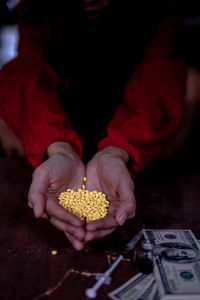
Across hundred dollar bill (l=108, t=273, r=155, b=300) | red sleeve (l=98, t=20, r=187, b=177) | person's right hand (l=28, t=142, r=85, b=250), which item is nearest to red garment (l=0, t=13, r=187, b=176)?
red sleeve (l=98, t=20, r=187, b=177)

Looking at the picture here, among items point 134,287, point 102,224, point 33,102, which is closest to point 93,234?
point 102,224

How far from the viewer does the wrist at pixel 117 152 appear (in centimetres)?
108

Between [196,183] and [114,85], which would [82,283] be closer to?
[196,183]

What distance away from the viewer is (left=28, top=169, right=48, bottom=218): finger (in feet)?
2.56

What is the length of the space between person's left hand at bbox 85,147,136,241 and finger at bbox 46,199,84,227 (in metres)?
0.03

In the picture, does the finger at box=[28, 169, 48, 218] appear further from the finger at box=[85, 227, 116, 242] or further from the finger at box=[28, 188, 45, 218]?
the finger at box=[85, 227, 116, 242]

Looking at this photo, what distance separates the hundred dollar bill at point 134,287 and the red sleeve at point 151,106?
47 cm

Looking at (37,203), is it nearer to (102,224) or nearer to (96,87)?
(102,224)

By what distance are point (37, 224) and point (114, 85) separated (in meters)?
0.82

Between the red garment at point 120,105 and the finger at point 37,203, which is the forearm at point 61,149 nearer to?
the red garment at point 120,105

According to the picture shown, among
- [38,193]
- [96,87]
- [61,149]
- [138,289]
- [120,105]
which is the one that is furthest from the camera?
[96,87]

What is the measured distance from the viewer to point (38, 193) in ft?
2.64

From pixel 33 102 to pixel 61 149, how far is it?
0.28 meters

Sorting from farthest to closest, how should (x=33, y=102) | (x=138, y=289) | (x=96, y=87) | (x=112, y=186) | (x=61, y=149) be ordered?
1. (x=96, y=87)
2. (x=33, y=102)
3. (x=61, y=149)
4. (x=112, y=186)
5. (x=138, y=289)
